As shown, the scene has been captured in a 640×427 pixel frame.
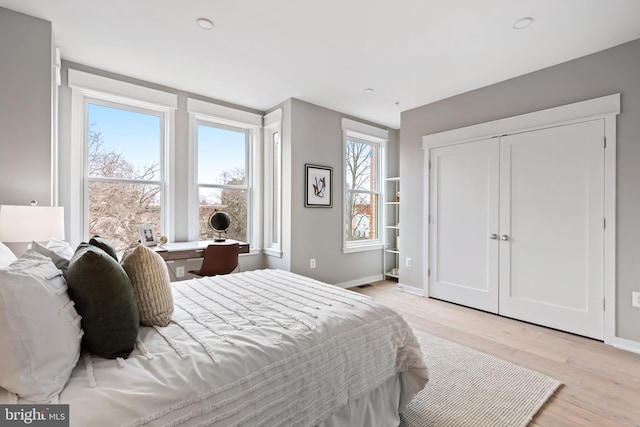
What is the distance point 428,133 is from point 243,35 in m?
2.59

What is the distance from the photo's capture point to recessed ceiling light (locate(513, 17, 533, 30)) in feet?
7.38

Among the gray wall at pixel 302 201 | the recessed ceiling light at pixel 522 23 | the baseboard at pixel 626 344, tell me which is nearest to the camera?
the recessed ceiling light at pixel 522 23

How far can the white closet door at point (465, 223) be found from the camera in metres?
3.38

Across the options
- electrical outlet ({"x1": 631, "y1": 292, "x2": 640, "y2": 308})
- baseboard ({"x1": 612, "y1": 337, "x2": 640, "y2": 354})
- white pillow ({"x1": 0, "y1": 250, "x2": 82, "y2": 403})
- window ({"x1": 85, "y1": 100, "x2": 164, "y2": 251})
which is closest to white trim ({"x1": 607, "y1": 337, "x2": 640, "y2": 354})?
baseboard ({"x1": 612, "y1": 337, "x2": 640, "y2": 354})

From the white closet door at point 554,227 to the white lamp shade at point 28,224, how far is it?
4.00 metres

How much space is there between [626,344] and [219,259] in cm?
376

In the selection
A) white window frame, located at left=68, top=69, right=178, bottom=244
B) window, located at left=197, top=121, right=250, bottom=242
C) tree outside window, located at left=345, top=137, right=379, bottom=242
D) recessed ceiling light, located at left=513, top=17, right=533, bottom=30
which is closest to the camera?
recessed ceiling light, located at left=513, top=17, right=533, bottom=30

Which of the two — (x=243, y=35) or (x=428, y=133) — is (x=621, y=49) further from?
(x=243, y=35)

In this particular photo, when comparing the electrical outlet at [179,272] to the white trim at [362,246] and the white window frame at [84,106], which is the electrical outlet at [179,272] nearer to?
the white window frame at [84,106]

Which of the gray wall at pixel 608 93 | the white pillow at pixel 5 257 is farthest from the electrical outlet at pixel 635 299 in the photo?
the white pillow at pixel 5 257

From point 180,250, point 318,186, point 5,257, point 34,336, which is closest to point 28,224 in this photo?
point 5,257

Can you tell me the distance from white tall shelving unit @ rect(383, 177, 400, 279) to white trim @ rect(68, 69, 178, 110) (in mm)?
3420

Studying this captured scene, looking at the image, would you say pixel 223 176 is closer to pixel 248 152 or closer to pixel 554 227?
pixel 248 152

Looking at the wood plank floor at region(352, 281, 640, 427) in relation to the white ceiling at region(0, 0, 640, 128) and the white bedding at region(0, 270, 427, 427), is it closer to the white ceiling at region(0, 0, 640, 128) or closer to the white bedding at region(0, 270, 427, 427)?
the white bedding at region(0, 270, 427, 427)
